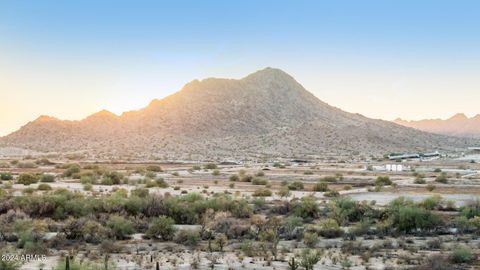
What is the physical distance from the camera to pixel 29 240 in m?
23.5

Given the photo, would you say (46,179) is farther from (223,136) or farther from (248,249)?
(223,136)

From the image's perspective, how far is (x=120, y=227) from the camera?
85.6ft

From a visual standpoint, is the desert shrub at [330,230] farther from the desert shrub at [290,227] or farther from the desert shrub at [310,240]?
the desert shrub at [310,240]

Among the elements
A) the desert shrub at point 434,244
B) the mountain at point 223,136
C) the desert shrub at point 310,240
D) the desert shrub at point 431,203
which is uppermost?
the mountain at point 223,136

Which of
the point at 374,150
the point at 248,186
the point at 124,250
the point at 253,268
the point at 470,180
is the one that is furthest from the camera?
the point at 374,150

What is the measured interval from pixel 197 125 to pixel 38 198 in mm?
149502

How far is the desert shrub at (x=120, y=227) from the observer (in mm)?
25906

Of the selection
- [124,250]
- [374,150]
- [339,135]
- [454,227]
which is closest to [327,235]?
[454,227]

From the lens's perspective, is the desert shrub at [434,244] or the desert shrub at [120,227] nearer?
the desert shrub at [434,244]


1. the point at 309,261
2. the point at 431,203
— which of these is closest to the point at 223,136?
the point at 431,203

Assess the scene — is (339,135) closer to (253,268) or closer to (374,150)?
(374,150)

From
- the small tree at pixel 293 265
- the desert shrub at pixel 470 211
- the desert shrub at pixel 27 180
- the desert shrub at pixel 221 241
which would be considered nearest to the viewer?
the small tree at pixel 293 265

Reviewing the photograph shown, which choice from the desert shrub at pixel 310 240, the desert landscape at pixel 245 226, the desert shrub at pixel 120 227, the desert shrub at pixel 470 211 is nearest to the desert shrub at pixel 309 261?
the desert landscape at pixel 245 226

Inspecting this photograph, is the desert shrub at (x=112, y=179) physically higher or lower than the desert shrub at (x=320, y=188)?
higher
